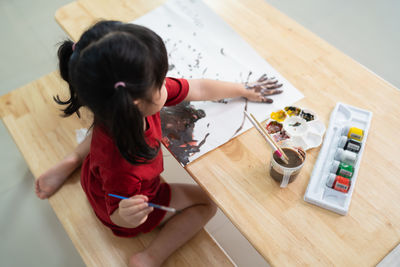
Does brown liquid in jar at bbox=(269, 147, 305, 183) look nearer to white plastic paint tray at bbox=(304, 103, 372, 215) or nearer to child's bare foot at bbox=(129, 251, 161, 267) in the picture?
white plastic paint tray at bbox=(304, 103, 372, 215)

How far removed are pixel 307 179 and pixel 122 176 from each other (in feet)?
1.27

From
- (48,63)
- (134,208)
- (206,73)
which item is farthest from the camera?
(48,63)

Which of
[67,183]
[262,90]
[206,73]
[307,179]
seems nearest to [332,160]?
[307,179]

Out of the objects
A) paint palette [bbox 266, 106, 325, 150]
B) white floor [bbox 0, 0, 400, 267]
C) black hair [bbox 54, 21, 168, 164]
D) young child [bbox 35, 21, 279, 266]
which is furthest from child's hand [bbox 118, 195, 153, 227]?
white floor [bbox 0, 0, 400, 267]

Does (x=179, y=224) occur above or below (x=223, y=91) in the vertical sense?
below

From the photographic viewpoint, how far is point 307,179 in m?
0.68

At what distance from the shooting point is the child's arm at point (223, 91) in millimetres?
821

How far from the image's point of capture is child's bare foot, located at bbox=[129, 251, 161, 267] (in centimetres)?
77

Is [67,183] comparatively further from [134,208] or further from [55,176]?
[134,208]

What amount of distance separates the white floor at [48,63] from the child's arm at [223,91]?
598 mm

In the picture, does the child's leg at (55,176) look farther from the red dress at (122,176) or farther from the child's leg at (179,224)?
the child's leg at (179,224)

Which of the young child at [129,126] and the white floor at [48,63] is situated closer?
the young child at [129,126]

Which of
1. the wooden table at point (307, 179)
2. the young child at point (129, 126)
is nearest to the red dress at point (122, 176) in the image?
the young child at point (129, 126)

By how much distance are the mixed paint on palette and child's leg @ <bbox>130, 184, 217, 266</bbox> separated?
8.1 inches
